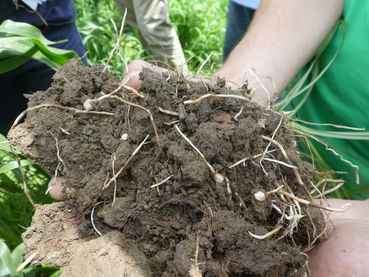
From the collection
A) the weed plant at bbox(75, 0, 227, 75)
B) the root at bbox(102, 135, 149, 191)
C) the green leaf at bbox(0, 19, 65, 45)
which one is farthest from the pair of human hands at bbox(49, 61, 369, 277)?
the weed plant at bbox(75, 0, 227, 75)

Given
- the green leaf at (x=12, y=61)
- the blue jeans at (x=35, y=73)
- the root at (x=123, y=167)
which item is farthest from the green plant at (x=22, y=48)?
the root at (x=123, y=167)

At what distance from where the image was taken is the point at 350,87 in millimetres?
1206

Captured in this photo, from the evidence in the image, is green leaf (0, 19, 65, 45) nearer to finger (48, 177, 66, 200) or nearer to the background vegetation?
finger (48, 177, 66, 200)

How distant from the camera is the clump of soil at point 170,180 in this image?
0.75 metres

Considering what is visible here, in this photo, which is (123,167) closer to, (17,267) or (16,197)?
(17,267)

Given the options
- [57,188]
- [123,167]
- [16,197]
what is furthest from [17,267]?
[16,197]

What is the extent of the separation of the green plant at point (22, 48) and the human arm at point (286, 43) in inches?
23.7

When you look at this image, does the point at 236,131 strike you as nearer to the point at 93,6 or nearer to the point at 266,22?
the point at 266,22

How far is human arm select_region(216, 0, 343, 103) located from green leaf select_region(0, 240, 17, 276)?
894mm

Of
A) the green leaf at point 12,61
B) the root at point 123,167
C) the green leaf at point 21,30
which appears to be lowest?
the root at point 123,167

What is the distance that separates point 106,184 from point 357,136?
76 centimetres

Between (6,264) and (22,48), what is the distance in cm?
67

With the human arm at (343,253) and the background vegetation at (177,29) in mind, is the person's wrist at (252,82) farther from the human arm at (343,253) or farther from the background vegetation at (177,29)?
the background vegetation at (177,29)

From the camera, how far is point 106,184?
805 millimetres
